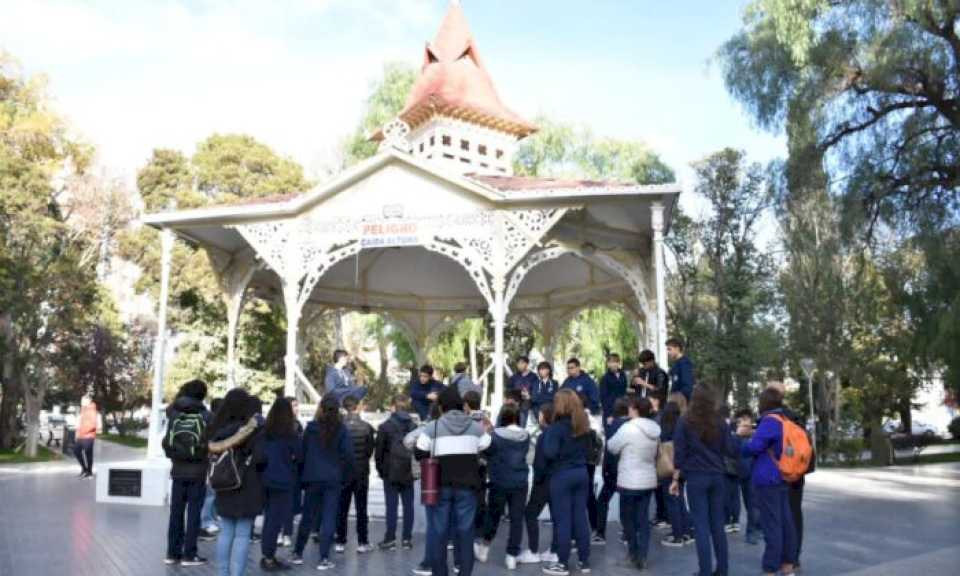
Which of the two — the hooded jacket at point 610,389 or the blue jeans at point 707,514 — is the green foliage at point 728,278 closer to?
the hooded jacket at point 610,389

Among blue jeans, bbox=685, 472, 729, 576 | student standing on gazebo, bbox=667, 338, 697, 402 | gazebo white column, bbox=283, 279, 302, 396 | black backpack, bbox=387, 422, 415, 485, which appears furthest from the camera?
gazebo white column, bbox=283, 279, 302, 396

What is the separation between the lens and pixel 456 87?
931 inches

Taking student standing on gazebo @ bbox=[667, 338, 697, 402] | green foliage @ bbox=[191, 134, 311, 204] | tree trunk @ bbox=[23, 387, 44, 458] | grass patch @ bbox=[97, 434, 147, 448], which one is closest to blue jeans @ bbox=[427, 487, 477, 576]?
student standing on gazebo @ bbox=[667, 338, 697, 402]

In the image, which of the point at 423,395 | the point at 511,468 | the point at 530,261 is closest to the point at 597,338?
the point at 530,261

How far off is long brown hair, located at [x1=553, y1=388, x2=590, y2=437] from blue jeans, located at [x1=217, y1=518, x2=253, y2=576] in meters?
2.93

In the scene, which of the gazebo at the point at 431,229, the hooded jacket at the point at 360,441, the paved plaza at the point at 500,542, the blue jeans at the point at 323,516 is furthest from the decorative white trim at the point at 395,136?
the blue jeans at the point at 323,516

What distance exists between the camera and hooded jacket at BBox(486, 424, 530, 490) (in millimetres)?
7766

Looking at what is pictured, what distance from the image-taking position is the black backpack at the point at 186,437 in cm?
748

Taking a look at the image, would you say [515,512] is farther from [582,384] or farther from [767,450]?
[582,384]

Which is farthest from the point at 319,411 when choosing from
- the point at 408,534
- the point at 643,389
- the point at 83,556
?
the point at 643,389

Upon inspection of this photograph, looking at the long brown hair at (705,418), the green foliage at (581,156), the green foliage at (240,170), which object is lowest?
the long brown hair at (705,418)

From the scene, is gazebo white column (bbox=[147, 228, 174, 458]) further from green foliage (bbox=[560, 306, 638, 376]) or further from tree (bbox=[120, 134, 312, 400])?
green foliage (bbox=[560, 306, 638, 376])

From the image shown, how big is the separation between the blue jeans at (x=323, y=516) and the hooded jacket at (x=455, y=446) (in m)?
1.71

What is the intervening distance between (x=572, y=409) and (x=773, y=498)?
6.49 ft
